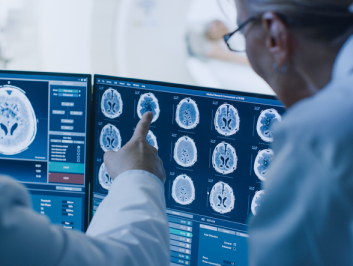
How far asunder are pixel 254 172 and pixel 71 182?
548 mm

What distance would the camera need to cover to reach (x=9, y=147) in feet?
3.47

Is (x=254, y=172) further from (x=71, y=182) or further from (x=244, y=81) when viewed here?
(x=244, y=81)

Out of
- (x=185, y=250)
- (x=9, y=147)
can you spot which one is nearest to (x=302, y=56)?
(x=185, y=250)

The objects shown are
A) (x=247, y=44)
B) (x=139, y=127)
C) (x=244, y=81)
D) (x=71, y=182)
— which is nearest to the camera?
(x=247, y=44)

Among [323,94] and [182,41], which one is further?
[182,41]

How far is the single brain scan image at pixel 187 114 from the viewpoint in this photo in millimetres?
916

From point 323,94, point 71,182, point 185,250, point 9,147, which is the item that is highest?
point 323,94

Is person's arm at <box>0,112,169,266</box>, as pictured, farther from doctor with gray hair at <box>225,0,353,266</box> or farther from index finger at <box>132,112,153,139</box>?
doctor with gray hair at <box>225,0,353,266</box>

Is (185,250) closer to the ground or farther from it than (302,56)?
closer to the ground

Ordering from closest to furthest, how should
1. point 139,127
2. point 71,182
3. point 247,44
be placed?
point 247,44, point 139,127, point 71,182

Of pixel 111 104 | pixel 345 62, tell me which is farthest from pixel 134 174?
pixel 345 62

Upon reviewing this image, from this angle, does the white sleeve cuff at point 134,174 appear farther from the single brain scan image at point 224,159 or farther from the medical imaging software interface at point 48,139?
the medical imaging software interface at point 48,139

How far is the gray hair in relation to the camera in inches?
19.1

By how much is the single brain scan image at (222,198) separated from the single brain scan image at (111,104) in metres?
0.35
